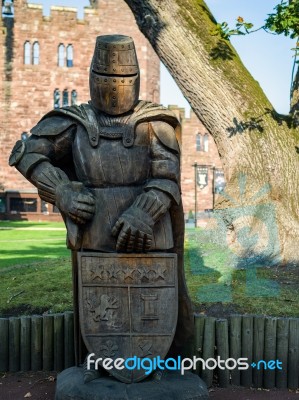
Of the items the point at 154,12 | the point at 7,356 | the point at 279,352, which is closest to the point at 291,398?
the point at 279,352

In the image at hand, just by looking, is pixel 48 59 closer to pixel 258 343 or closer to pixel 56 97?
pixel 56 97

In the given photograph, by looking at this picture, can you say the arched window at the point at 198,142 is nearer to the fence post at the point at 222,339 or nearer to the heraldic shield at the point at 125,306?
the fence post at the point at 222,339

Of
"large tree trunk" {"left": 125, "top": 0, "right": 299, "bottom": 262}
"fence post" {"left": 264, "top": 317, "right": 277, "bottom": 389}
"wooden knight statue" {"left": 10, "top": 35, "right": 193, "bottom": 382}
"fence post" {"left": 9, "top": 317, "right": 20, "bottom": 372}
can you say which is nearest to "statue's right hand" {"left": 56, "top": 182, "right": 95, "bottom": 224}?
"wooden knight statue" {"left": 10, "top": 35, "right": 193, "bottom": 382}

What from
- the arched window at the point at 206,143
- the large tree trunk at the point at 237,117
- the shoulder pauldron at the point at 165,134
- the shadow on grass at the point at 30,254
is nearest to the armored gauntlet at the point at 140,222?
the shoulder pauldron at the point at 165,134

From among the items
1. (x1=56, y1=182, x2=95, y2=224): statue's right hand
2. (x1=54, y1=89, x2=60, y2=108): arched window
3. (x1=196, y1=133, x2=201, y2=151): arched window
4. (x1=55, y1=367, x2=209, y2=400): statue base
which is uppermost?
(x1=54, y1=89, x2=60, y2=108): arched window

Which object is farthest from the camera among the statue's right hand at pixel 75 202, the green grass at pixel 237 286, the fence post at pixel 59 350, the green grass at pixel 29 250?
the green grass at pixel 29 250

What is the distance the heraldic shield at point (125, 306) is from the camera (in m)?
3.49

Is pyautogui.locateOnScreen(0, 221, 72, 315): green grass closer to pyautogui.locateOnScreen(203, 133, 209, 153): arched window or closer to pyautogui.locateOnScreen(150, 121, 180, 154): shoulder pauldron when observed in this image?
pyautogui.locateOnScreen(150, 121, 180, 154): shoulder pauldron

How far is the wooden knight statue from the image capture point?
137 inches

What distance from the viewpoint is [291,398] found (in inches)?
166

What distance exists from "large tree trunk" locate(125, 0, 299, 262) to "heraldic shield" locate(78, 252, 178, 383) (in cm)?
520

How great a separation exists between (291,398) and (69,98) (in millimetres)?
31623

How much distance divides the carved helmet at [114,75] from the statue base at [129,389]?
175 centimetres

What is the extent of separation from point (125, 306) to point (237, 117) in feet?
18.8
